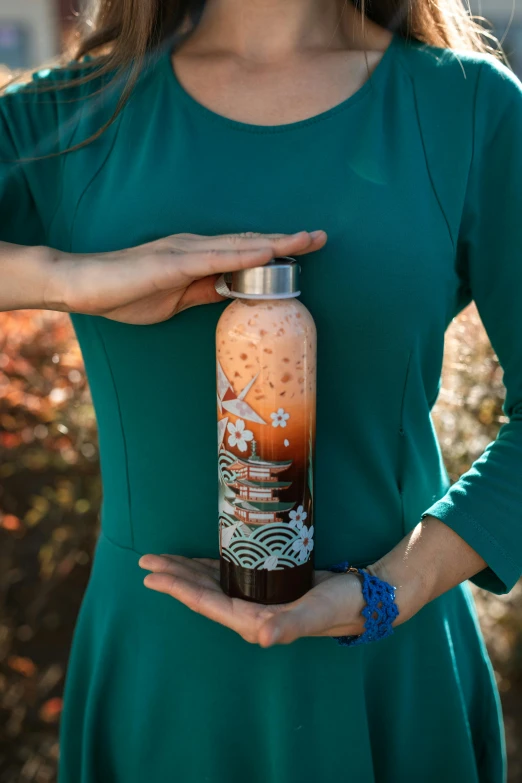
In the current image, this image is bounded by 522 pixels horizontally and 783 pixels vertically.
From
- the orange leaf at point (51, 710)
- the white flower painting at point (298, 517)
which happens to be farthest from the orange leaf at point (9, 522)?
the white flower painting at point (298, 517)

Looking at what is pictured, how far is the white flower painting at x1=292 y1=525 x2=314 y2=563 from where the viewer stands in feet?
3.84

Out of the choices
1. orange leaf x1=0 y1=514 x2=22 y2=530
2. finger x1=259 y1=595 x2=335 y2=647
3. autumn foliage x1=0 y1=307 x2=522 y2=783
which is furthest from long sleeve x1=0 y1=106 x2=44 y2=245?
orange leaf x1=0 y1=514 x2=22 y2=530

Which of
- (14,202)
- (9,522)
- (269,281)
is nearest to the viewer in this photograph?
(269,281)

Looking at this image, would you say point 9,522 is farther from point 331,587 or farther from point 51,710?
point 331,587

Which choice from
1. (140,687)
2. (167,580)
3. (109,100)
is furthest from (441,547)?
(109,100)

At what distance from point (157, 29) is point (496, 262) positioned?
730 mm

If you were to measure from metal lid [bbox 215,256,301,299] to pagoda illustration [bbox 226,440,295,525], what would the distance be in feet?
0.66

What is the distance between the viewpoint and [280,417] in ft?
3.64

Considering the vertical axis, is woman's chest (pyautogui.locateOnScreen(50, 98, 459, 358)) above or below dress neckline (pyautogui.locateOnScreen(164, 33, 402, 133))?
below

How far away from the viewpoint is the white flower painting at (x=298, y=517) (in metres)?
1.15

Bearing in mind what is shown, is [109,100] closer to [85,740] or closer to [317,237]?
[317,237]

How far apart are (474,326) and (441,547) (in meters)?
1.11

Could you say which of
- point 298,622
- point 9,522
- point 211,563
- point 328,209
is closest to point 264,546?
point 298,622

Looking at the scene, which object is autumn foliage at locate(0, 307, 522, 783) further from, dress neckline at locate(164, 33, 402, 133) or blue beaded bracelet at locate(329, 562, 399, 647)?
blue beaded bracelet at locate(329, 562, 399, 647)
